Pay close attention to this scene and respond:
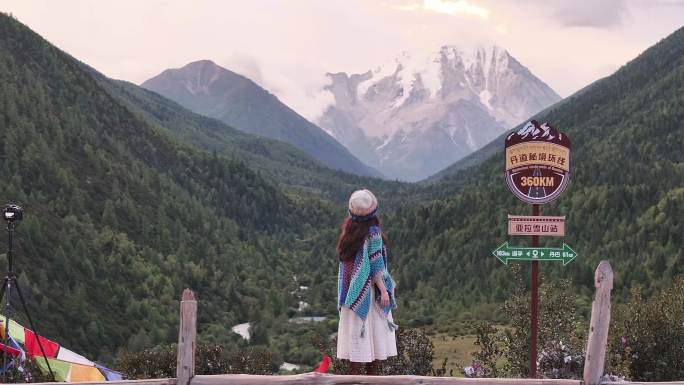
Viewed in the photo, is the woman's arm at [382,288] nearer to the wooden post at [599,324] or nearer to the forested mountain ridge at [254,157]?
the wooden post at [599,324]

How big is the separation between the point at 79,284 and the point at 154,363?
107ft

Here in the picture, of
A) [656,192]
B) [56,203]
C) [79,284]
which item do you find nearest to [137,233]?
[56,203]

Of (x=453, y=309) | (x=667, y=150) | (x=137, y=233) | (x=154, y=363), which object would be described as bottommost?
(x=154, y=363)

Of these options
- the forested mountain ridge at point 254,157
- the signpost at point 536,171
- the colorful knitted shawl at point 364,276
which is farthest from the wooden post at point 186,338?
the forested mountain ridge at point 254,157

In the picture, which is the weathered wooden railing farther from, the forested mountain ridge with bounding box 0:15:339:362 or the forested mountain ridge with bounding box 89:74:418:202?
the forested mountain ridge with bounding box 89:74:418:202

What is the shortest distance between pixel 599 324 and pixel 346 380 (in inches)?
117

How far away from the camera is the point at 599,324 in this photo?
367 inches

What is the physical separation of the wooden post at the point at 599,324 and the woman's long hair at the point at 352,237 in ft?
9.18

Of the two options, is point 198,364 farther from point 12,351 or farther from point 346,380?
point 346,380

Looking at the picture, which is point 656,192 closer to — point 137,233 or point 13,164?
point 137,233

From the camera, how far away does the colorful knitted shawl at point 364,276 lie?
33.6 feet

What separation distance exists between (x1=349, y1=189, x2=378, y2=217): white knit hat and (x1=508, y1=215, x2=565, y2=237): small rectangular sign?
6.59ft

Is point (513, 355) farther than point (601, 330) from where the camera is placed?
Yes

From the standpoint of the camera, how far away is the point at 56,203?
52.7 meters
